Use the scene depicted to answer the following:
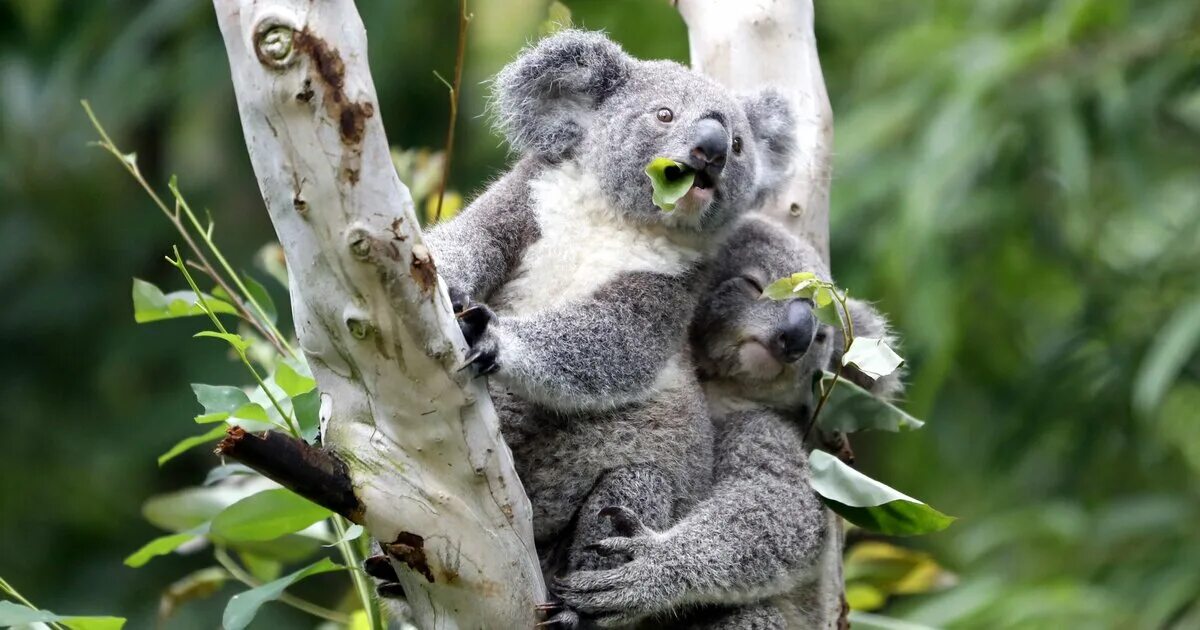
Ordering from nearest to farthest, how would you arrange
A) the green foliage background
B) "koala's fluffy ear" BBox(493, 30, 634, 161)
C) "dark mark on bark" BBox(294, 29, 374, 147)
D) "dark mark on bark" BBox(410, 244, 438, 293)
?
"dark mark on bark" BBox(294, 29, 374, 147)
"dark mark on bark" BBox(410, 244, 438, 293)
"koala's fluffy ear" BBox(493, 30, 634, 161)
the green foliage background

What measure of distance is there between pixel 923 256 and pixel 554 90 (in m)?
2.51

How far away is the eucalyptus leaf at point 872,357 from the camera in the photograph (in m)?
2.53

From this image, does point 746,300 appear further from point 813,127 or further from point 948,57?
point 948,57

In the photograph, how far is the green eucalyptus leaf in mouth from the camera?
2570mm

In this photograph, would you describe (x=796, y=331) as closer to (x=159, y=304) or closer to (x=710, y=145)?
(x=710, y=145)

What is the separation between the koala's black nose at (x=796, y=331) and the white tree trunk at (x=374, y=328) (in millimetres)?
839

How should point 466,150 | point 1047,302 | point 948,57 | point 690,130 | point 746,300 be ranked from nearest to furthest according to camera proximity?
point 690,130
point 746,300
point 948,57
point 1047,302
point 466,150

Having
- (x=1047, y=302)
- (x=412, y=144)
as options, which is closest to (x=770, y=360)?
(x=1047, y=302)

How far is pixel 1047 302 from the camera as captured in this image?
6402mm

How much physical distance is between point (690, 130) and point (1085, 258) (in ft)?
11.3

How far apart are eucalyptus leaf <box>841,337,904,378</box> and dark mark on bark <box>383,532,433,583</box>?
0.90 metres

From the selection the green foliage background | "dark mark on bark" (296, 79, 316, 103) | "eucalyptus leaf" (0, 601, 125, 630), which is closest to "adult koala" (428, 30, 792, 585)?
"dark mark on bark" (296, 79, 316, 103)

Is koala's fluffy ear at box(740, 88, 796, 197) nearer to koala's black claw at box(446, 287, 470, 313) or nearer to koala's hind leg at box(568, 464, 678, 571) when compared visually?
koala's hind leg at box(568, 464, 678, 571)

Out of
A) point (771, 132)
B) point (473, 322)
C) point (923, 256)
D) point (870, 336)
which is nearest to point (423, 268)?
point (473, 322)
